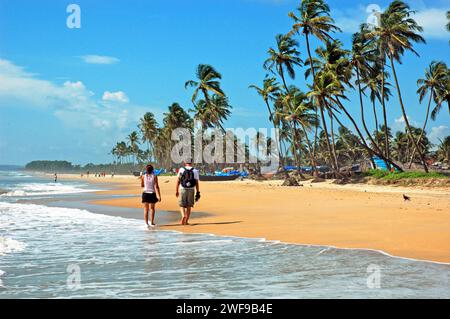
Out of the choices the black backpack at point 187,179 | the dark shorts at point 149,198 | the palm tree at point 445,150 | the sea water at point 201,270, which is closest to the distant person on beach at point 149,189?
the dark shorts at point 149,198

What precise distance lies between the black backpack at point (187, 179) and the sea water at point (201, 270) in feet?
7.70

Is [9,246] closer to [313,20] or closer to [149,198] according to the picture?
[149,198]

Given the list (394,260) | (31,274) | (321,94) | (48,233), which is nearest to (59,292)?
(31,274)

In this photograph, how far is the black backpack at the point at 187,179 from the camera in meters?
12.4

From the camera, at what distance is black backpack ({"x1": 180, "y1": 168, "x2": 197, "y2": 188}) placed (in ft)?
40.7

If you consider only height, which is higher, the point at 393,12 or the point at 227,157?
the point at 393,12

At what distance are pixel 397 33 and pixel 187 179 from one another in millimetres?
33017

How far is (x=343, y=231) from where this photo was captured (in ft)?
34.5

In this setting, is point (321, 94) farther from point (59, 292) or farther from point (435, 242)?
point (59, 292)

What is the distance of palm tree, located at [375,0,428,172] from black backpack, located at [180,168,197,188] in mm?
31372

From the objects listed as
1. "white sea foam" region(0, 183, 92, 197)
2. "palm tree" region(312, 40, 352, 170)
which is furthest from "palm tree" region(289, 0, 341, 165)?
"white sea foam" region(0, 183, 92, 197)

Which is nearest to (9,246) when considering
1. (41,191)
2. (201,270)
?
(201,270)

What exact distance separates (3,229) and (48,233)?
1.71 meters

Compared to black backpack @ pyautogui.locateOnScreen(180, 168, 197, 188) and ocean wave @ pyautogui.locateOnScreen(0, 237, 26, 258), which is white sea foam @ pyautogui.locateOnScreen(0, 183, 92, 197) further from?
ocean wave @ pyautogui.locateOnScreen(0, 237, 26, 258)
